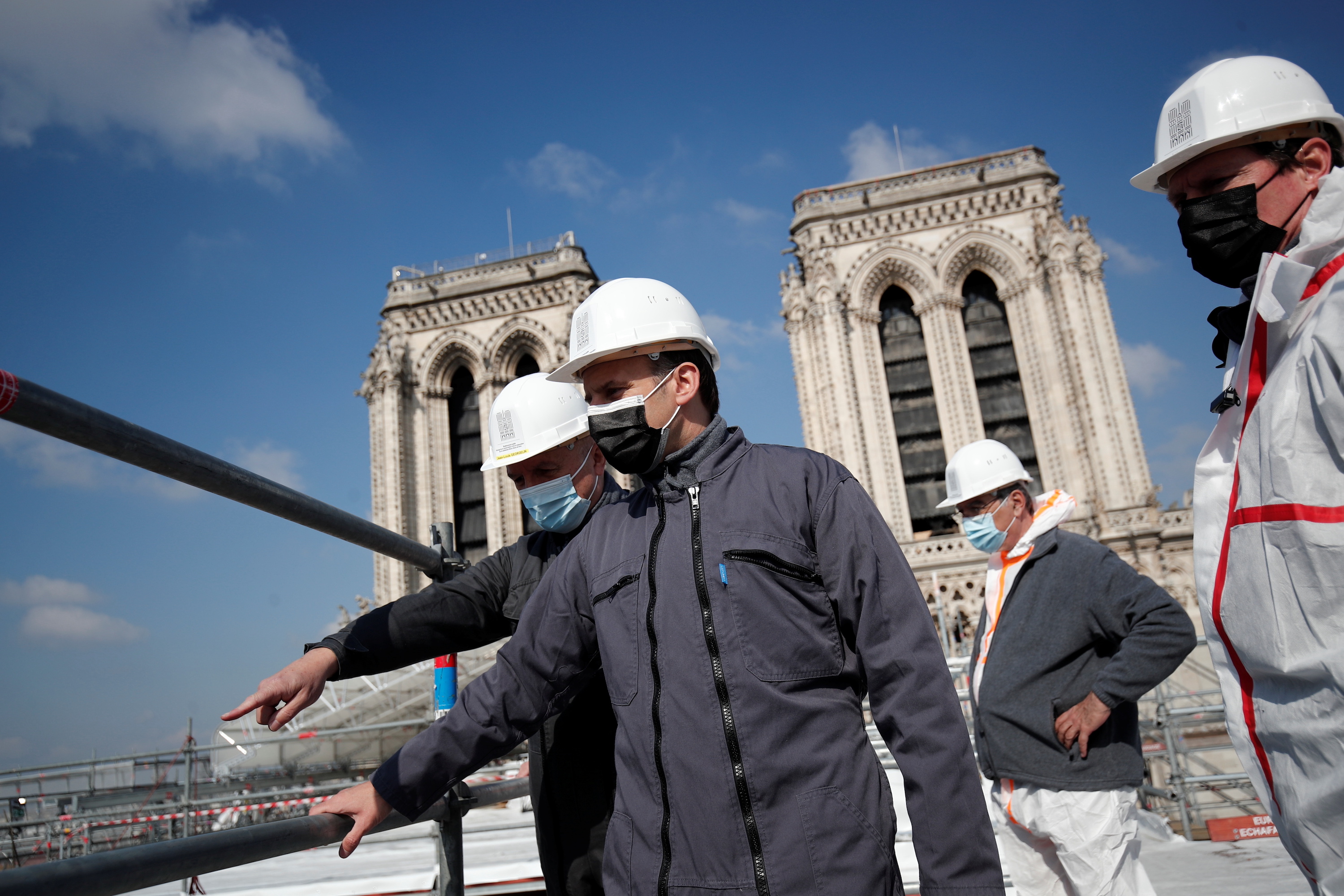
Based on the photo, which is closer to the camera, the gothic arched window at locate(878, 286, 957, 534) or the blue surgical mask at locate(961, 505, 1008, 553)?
the blue surgical mask at locate(961, 505, 1008, 553)

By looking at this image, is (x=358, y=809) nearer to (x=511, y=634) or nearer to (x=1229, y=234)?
(x=511, y=634)

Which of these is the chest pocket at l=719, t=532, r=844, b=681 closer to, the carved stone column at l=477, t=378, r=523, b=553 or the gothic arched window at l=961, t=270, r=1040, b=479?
the gothic arched window at l=961, t=270, r=1040, b=479

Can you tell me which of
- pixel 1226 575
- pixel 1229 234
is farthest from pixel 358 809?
pixel 1229 234

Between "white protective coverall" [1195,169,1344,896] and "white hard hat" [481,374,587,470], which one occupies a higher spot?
"white hard hat" [481,374,587,470]

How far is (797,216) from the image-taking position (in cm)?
2339

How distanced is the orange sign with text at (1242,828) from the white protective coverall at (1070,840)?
7.28ft

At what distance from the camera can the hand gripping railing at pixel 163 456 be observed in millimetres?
1190

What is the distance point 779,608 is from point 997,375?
74.5 feet

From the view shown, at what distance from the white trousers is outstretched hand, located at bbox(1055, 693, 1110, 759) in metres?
0.15

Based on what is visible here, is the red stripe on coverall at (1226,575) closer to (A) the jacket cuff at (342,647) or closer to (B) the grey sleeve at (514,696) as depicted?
(B) the grey sleeve at (514,696)

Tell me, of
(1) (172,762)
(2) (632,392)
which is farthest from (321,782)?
(2) (632,392)

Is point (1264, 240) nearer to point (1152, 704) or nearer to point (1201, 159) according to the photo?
point (1201, 159)

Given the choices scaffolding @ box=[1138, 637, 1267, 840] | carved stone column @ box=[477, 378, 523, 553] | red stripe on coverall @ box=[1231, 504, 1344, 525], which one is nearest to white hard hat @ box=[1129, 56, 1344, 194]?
red stripe on coverall @ box=[1231, 504, 1344, 525]

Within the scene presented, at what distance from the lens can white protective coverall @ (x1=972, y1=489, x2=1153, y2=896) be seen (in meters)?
2.76
